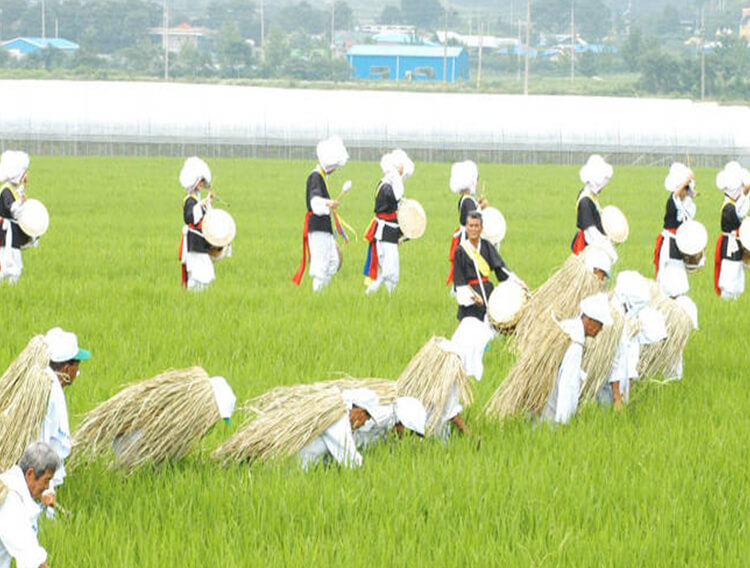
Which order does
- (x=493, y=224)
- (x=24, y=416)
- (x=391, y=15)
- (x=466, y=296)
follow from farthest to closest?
1. (x=391, y=15)
2. (x=493, y=224)
3. (x=466, y=296)
4. (x=24, y=416)

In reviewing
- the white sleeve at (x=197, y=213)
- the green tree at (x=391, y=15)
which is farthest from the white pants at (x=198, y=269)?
the green tree at (x=391, y=15)

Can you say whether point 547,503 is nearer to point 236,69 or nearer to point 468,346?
point 468,346

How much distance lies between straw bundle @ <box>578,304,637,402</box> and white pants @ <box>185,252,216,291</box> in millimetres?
6504

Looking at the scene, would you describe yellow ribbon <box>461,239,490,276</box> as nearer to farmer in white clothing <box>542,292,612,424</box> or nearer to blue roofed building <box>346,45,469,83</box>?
farmer in white clothing <box>542,292,612,424</box>

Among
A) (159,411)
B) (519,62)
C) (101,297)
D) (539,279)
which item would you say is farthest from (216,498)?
(519,62)

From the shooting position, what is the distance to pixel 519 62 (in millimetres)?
107812

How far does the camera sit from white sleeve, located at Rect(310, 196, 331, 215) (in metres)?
13.7

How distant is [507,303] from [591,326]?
159 cm

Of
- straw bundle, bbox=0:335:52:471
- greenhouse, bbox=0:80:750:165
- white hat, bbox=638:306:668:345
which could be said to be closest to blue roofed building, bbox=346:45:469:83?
greenhouse, bbox=0:80:750:165

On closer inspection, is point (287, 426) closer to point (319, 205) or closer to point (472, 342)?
point (472, 342)

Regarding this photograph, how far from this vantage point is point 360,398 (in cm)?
677

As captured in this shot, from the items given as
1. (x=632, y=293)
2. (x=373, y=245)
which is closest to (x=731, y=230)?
(x=373, y=245)

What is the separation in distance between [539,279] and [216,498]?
943 cm

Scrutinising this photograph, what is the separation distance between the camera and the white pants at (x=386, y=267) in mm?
14195
